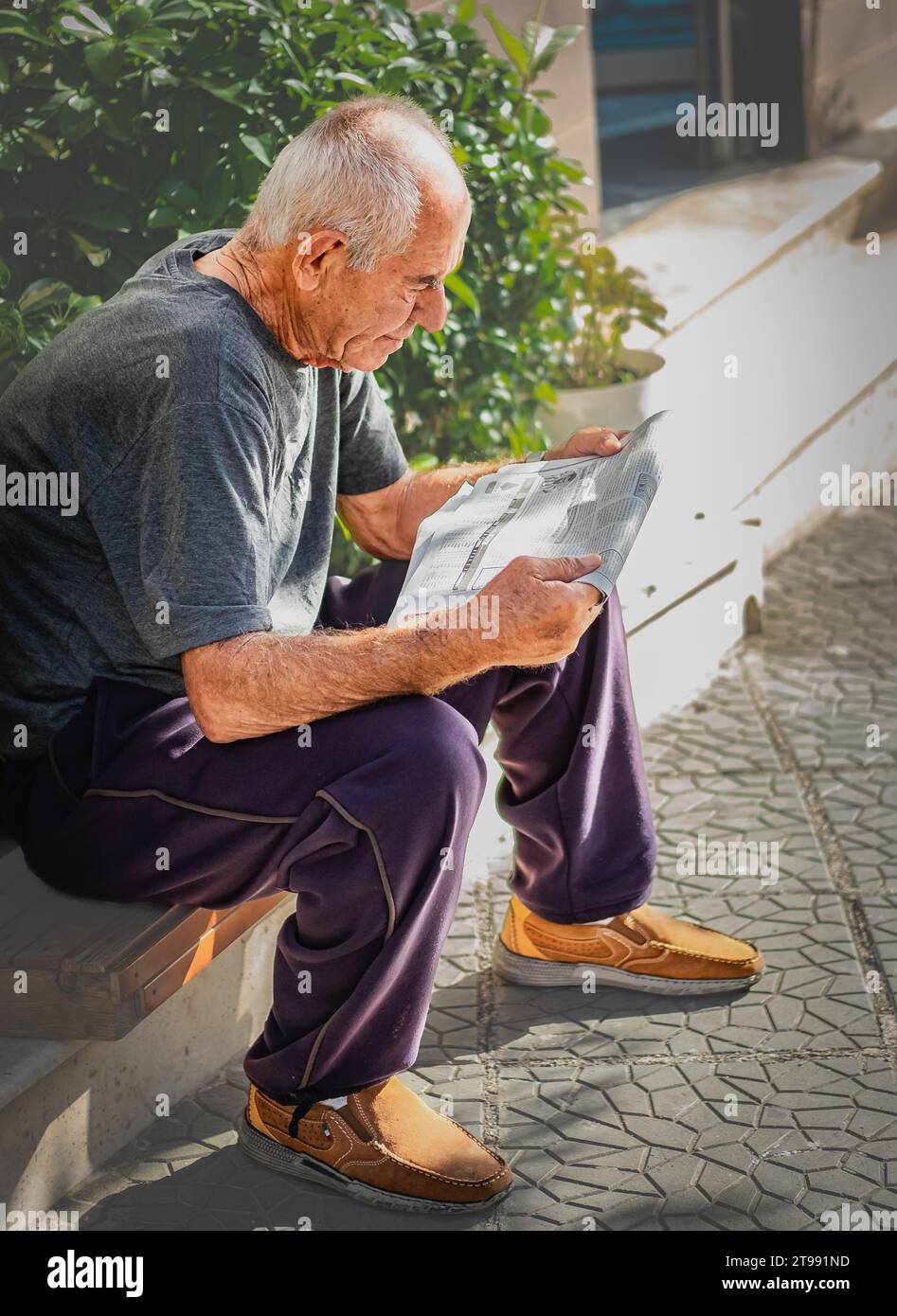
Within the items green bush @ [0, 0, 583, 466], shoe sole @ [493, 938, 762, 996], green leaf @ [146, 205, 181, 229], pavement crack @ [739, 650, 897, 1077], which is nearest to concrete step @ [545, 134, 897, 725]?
pavement crack @ [739, 650, 897, 1077]

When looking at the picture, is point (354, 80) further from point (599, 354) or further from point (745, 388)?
point (745, 388)

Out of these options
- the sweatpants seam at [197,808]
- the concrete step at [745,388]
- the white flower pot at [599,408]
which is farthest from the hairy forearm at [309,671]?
the white flower pot at [599,408]

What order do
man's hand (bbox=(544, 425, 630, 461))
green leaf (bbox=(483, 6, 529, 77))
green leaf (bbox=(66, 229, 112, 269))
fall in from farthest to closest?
green leaf (bbox=(483, 6, 529, 77))
green leaf (bbox=(66, 229, 112, 269))
man's hand (bbox=(544, 425, 630, 461))

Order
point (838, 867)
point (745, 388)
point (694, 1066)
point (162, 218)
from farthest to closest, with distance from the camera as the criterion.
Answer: point (745, 388) → point (838, 867) → point (162, 218) → point (694, 1066)

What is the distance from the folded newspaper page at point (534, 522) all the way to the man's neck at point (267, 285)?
40 cm

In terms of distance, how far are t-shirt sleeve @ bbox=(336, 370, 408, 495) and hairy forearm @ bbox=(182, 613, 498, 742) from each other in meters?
0.72

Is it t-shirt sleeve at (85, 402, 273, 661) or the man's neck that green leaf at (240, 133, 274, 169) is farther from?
t-shirt sleeve at (85, 402, 273, 661)

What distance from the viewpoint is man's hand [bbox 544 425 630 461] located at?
2945 millimetres

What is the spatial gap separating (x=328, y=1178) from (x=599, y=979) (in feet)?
2.58

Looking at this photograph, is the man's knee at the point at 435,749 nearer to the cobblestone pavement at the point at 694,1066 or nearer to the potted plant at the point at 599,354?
the cobblestone pavement at the point at 694,1066

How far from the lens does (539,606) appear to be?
236cm

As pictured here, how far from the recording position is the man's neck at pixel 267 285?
8.32 feet

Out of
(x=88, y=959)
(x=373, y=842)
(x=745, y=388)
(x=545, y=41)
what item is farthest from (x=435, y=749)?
(x=745, y=388)

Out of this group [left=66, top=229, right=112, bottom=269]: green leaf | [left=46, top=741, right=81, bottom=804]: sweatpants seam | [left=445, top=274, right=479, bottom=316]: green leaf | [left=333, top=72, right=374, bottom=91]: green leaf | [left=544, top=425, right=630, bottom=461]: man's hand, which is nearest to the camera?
[left=46, top=741, right=81, bottom=804]: sweatpants seam
